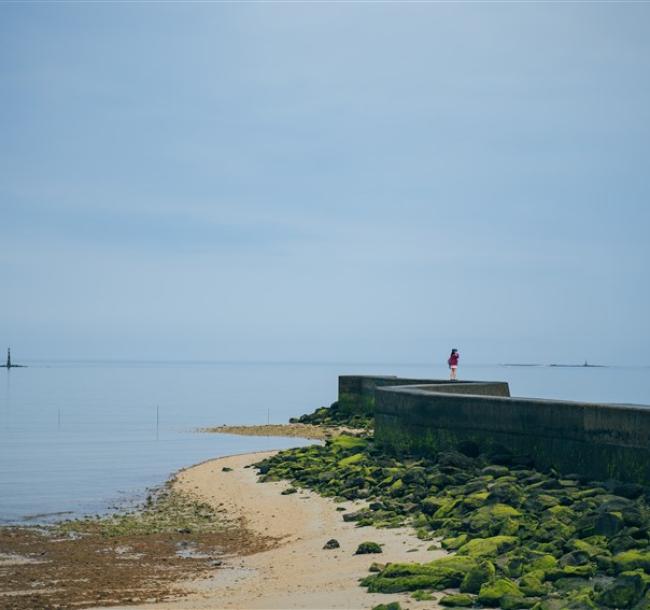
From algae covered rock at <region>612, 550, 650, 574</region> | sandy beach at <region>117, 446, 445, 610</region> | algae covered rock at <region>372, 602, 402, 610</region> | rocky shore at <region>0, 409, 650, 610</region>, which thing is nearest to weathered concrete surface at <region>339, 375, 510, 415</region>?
→ rocky shore at <region>0, 409, 650, 610</region>

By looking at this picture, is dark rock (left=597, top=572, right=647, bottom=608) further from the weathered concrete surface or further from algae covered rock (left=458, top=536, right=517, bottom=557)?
the weathered concrete surface

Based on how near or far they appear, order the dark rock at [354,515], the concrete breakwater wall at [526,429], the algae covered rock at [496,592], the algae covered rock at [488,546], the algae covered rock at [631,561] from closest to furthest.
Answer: the algae covered rock at [496,592] → the algae covered rock at [631,561] → the algae covered rock at [488,546] → the concrete breakwater wall at [526,429] → the dark rock at [354,515]

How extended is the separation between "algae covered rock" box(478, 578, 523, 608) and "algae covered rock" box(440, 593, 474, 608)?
11 centimetres

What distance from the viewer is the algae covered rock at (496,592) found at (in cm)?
920

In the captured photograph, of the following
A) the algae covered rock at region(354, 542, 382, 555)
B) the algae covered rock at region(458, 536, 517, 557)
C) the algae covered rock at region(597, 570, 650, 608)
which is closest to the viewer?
the algae covered rock at region(597, 570, 650, 608)

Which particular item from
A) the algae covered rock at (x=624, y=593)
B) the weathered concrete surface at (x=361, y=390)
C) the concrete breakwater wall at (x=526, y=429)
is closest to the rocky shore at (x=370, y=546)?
the algae covered rock at (x=624, y=593)

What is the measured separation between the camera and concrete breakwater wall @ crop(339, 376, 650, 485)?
1397 cm

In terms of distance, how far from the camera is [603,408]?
1456 centimetres

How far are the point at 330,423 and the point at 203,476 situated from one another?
42.5ft

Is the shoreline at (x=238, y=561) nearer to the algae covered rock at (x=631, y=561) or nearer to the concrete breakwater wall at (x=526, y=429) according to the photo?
the algae covered rock at (x=631, y=561)

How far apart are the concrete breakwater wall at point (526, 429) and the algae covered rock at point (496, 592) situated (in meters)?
4.91

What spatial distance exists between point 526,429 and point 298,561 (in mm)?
5631

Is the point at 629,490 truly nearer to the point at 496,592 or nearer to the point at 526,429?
the point at 526,429

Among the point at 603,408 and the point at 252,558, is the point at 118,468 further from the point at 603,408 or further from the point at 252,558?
the point at 603,408
